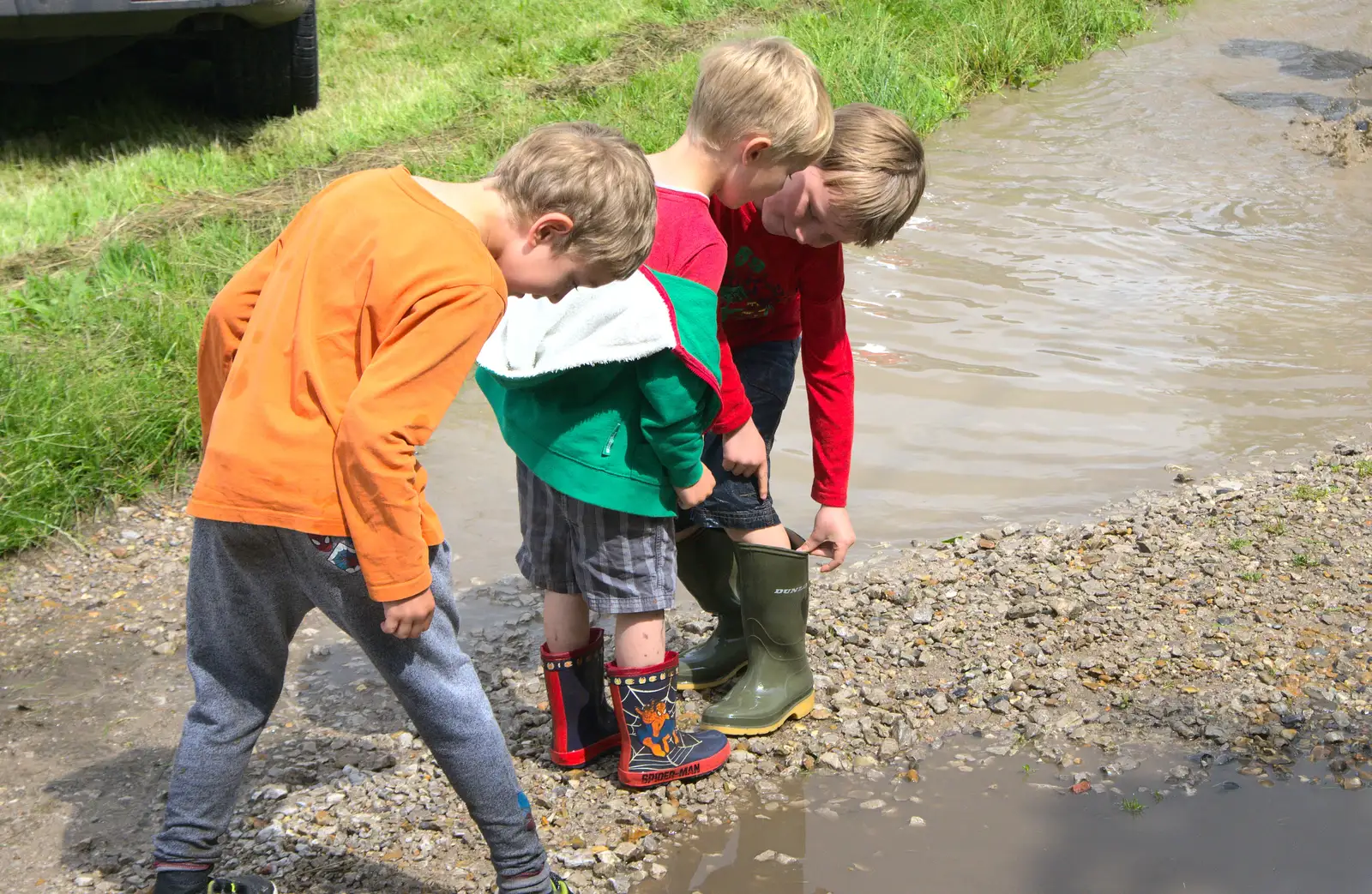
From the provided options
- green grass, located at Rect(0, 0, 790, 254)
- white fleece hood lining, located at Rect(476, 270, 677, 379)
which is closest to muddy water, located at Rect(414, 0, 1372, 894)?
white fleece hood lining, located at Rect(476, 270, 677, 379)

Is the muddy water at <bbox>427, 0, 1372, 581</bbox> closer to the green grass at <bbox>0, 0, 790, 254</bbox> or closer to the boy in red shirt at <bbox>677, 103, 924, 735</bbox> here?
the boy in red shirt at <bbox>677, 103, 924, 735</bbox>

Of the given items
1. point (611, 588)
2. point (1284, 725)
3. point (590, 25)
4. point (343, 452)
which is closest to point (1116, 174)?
point (590, 25)

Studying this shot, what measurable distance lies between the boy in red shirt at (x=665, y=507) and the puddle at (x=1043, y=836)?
0.80 feet

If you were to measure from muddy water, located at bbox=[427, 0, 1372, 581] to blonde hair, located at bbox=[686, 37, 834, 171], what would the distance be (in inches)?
64.1

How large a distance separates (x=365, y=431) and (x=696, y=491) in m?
0.81

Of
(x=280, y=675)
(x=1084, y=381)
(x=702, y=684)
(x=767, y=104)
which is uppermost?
(x=767, y=104)

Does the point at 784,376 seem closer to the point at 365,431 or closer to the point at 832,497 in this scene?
the point at 832,497

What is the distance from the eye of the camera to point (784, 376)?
9.16 ft

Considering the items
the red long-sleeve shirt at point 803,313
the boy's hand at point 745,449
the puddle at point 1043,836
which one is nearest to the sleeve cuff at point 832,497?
the red long-sleeve shirt at point 803,313

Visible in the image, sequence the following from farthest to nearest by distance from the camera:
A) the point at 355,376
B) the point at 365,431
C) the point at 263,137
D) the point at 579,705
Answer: the point at 263,137 → the point at 579,705 → the point at 355,376 → the point at 365,431

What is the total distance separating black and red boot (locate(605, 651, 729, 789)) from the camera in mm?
2529

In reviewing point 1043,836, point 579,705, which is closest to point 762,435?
point 579,705

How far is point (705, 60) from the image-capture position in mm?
2443

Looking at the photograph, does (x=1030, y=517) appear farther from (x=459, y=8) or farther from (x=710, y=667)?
(x=459, y=8)
